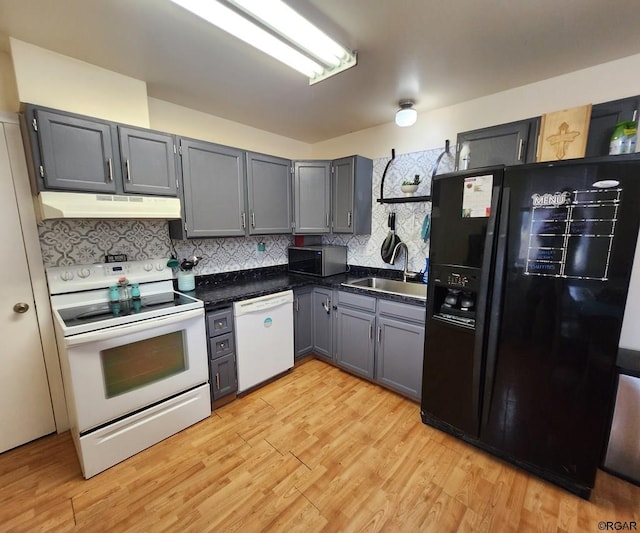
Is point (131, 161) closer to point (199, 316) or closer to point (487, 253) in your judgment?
point (199, 316)

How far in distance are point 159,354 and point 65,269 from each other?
867mm

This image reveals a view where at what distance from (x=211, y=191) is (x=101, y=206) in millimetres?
814

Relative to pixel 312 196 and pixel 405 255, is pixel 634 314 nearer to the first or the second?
pixel 405 255

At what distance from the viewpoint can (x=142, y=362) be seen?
177 centimetres

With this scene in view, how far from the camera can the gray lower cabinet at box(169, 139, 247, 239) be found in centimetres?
221

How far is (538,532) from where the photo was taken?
4.31 ft

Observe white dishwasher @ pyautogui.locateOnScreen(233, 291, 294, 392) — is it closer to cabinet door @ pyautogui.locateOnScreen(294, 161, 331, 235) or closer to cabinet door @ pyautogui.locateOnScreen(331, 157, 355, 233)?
cabinet door @ pyautogui.locateOnScreen(294, 161, 331, 235)

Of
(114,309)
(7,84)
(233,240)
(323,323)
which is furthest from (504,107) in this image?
(7,84)

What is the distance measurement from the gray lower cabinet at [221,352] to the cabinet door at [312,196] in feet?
4.18

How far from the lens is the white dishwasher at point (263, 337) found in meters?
2.28

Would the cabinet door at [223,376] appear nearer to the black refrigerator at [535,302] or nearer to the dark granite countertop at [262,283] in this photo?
the dark granite countertop at [262,283]

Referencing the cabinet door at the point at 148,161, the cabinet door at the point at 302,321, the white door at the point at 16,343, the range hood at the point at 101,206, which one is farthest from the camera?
the cabinet door at the point at 302,321

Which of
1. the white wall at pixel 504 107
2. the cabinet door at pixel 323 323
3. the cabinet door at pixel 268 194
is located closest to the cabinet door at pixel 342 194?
the white wall at pixel 504 107

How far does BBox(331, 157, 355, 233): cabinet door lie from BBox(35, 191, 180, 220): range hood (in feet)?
5.18
